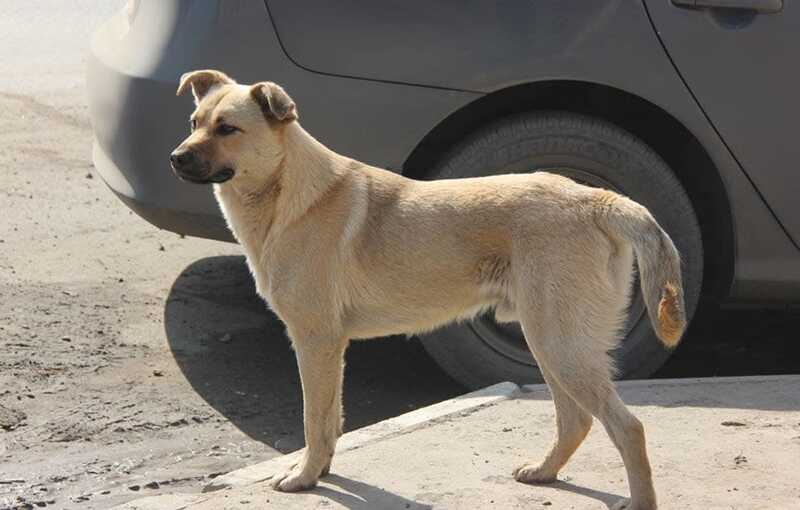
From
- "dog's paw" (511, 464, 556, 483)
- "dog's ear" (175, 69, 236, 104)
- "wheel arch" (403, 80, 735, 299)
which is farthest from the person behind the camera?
"wheel arch" (403, 80, 735, 299)

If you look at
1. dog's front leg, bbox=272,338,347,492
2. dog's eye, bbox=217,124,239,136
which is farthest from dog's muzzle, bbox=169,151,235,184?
dog's front leg, bbox=272,338,347,492

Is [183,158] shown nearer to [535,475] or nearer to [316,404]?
[316,404]

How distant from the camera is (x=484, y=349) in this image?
6.23 m

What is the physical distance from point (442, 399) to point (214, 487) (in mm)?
1589

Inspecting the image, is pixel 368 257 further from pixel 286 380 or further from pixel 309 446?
pixel 286 380

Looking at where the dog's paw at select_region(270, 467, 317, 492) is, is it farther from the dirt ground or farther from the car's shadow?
the car's shadow

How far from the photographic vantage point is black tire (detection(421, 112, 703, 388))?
6.16 meters

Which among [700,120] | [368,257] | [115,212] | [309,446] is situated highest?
[700,120]

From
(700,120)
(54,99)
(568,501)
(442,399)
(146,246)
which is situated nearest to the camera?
(568,501)

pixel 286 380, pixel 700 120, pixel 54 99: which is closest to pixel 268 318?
pixel 286 380

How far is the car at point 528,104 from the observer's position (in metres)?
5.98

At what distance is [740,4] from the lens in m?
5.93

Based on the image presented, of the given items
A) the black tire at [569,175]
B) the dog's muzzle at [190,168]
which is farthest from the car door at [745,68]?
the dog's muzzle at [190,168]

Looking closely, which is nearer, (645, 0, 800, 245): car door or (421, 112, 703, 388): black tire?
(645, 0, 800, 245): car door
